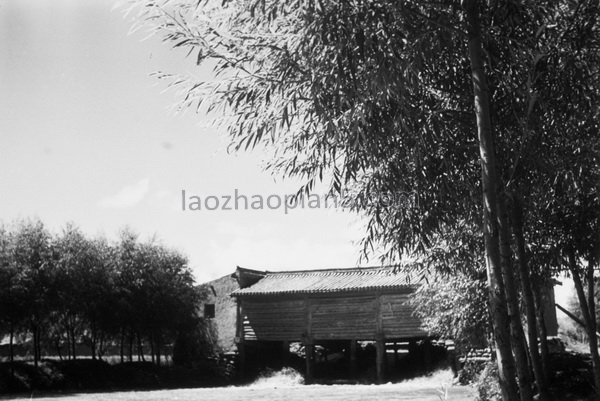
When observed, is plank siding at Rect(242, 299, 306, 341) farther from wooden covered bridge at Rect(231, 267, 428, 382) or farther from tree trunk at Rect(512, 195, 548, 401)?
tree trunk at Rect(512, 195, 548, 401)

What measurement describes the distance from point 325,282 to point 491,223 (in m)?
24.9

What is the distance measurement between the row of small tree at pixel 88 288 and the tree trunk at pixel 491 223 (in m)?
21.6

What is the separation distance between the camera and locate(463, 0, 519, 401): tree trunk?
20.9ft

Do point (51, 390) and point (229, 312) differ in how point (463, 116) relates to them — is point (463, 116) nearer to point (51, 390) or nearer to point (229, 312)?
A: point (51, 390)

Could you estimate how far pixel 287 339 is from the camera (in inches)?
1209

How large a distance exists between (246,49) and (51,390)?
21781 mm

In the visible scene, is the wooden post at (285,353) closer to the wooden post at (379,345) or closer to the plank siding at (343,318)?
the plank siding at (343,318)

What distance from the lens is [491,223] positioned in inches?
254

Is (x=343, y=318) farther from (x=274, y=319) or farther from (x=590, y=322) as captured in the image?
(x=590, y=322)

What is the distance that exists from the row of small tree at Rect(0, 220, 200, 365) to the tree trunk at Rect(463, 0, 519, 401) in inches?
852

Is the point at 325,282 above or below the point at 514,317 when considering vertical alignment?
above

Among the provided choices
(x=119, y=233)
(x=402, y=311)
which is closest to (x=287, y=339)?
(x=402, y=311)

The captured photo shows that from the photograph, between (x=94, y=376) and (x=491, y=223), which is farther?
(x=94, y=376)

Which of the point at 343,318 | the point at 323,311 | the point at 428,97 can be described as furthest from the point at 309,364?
the point at 428,97
